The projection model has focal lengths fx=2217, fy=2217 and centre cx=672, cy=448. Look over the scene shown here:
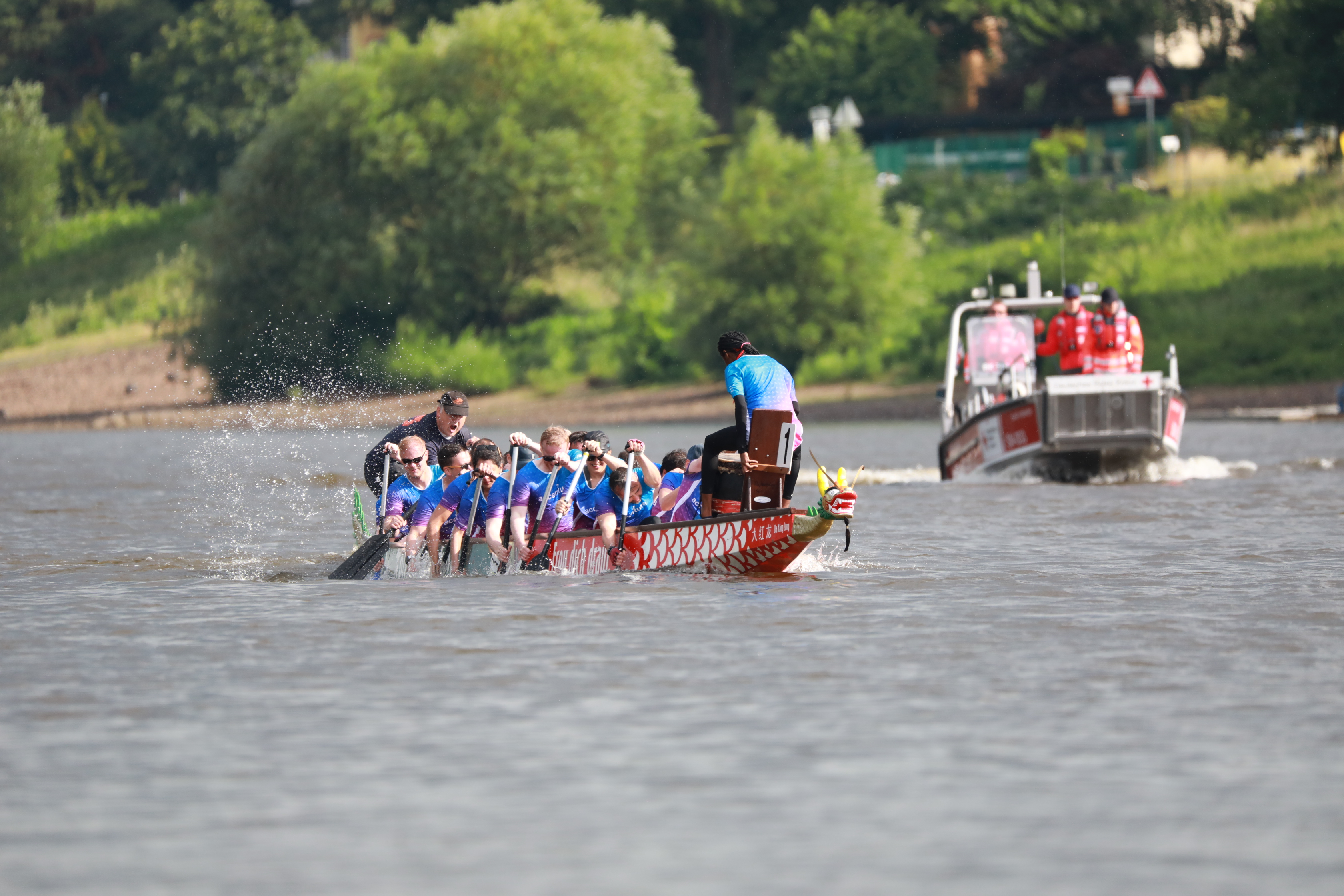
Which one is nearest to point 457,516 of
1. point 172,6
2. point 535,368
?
point 535,368

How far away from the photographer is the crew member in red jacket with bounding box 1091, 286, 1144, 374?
972 inches

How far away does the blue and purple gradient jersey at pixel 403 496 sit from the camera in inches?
670

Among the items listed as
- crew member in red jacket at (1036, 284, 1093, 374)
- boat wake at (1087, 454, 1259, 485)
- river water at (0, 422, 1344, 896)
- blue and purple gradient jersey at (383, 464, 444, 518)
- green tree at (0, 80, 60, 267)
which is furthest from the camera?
green tree at (0, 80, 60, 267)

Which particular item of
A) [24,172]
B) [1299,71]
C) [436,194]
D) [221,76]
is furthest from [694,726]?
[221,76]

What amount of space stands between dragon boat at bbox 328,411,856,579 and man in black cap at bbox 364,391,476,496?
0.87 metres

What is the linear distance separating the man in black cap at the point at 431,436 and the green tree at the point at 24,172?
2218 inches

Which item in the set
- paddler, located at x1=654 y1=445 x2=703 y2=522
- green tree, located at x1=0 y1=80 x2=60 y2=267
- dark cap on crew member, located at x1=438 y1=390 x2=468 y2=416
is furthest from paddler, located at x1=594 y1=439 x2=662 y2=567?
green tree, located at x1=0 y1=80 x2=60 y2=267

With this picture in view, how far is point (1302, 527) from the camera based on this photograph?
67.7 feet

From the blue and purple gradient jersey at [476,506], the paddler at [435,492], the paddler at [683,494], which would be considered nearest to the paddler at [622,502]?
the paddler at [683,494]

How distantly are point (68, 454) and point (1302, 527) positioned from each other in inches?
1111

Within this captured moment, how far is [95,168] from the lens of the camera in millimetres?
79250

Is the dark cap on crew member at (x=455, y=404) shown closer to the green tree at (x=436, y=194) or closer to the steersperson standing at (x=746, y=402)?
the steersperson standing at (x=746, y=402)

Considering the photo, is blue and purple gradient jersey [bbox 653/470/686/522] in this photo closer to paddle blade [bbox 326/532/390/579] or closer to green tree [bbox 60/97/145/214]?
paddle blade [bbox 326/532/390/579]

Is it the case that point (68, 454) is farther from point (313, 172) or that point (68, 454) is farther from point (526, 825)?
point (526, 825)
